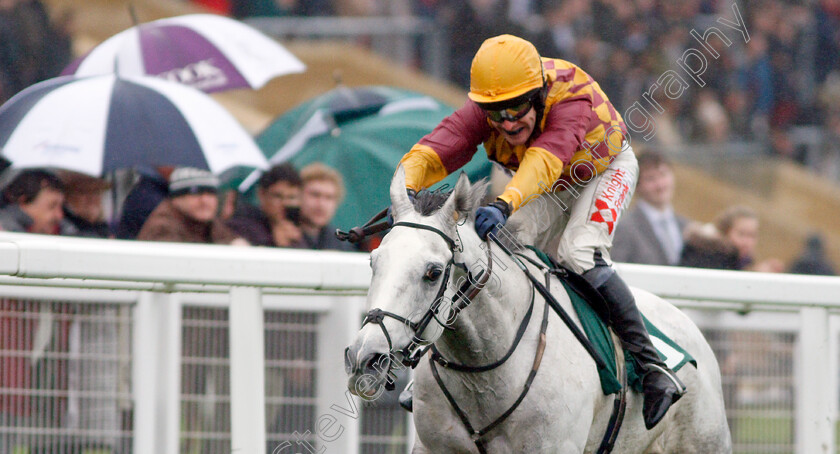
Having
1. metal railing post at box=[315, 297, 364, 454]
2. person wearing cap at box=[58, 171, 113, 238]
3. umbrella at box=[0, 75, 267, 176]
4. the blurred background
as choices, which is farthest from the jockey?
the blurred background

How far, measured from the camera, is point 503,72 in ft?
12.8

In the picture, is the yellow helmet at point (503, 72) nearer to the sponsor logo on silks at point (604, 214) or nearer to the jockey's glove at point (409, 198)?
the jockey's glove at point (409, 198)

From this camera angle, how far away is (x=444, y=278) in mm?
3471

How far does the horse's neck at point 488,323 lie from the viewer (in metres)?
3.75

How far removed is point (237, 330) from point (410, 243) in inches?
36.3

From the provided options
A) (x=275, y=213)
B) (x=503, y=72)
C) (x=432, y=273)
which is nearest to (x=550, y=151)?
(x=503, y=72)

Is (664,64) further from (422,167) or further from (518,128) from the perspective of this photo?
(422,167)

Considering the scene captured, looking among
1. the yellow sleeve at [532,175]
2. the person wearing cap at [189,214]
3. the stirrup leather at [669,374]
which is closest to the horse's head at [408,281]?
the yellow sleeve at [532,175]

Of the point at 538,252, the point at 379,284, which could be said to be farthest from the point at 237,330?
the point at 538,252

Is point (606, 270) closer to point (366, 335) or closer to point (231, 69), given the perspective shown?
point (366, 335)

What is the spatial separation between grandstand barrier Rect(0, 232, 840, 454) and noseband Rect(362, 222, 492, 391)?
0.76 m

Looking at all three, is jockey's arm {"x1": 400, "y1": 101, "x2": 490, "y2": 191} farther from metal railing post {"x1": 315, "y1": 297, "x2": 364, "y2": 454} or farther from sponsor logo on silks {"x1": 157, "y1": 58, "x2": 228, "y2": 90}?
sponsor logo on silks {"x1": 157, "y1": 58, "x2": 228, "y2": 90}

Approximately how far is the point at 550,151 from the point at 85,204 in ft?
10.0

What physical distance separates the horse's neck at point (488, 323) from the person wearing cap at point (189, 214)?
2.27 m
